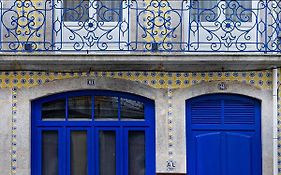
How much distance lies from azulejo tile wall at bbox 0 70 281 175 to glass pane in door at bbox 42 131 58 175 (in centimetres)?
49

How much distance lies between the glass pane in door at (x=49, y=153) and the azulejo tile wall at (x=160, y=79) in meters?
0.49

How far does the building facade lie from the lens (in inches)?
334

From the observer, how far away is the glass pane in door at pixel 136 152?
8695 millimetres

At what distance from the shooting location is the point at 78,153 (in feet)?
28.6

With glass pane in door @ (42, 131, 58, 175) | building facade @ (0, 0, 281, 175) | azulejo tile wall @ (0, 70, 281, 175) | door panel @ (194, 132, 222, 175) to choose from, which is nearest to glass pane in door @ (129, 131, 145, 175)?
building facade @ (0, 0, 281, 175)

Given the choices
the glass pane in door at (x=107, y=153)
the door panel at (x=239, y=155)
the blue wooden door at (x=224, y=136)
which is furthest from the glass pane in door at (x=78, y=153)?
the door panel at (x=239, y=155)

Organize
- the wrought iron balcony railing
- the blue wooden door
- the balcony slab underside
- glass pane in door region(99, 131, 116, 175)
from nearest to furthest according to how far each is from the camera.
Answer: the balcony slab underside, the wrought iron balcony railing, the blue wooden door, glass pane in door region(99, 131, 116, 175)

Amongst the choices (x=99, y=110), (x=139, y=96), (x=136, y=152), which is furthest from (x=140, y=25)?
(x=136, y=152)

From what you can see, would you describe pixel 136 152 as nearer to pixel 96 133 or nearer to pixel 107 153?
pixel 107 153

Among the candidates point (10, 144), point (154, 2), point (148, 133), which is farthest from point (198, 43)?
point (10, 144)

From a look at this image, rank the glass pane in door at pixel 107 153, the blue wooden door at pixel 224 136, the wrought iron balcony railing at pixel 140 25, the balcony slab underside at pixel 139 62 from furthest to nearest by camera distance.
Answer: the glass pane in door at pixel 107 153
the blue wooden door at pixel 224 136
the wrought iron balcony railing at pixel 140 25
the balcony slab underside at pixel 139 62

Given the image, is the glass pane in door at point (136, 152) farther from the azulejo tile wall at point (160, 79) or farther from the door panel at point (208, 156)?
the door panel at point (208, 156)

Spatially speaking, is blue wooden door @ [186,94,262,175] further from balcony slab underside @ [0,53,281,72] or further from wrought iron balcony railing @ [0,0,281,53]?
wrought iron balcony railing @ [0,0,281,53]

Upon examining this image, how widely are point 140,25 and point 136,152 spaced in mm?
2120
